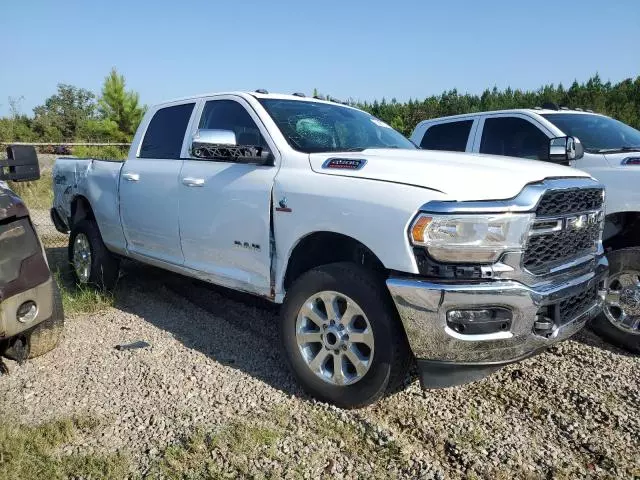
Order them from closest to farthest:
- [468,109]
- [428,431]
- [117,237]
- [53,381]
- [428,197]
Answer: [428,197] < [428,431] < [53,381] < [117,237] < [468,109]

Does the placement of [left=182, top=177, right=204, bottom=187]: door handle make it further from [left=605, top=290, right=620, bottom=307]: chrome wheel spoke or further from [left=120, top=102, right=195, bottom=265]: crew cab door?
[left=605, top=290, right=620, bottom=307]: chrome wheel spoke

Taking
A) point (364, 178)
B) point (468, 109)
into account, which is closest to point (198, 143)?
point (364, 178)

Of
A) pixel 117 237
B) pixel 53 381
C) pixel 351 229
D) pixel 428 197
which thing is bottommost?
pixel 53 381

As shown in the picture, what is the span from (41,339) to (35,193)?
1249 centimetres

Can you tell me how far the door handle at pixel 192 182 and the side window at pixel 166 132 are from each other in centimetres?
41

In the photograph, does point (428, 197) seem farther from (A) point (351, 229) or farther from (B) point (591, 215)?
(B) point (591, 215)

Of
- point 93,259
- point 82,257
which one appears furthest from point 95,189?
point 82,257

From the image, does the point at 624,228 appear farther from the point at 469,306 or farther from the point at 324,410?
the point at 324,410

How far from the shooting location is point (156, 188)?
14.4 ft

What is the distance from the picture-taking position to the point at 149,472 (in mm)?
2439

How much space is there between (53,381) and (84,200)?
2.72 metres

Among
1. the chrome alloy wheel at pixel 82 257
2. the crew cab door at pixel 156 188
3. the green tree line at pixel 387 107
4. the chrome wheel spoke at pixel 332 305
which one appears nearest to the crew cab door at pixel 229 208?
the crew cab door at pixel 156 188

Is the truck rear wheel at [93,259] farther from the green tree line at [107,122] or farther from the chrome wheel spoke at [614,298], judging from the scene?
the green tree line at [107,122]

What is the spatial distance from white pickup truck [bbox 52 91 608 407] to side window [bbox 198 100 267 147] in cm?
1
